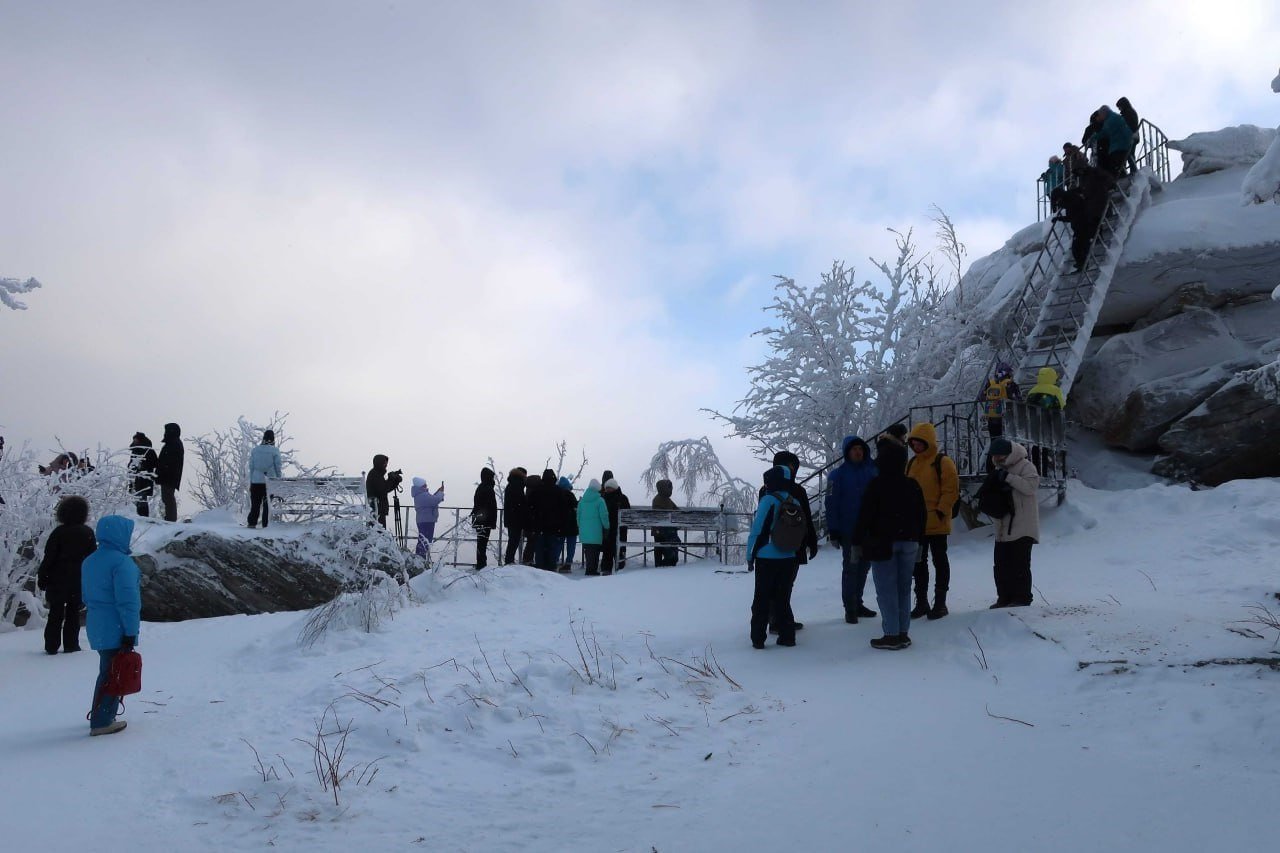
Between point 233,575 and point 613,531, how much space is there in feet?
19.4

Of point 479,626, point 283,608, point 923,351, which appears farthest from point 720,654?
point 923,351

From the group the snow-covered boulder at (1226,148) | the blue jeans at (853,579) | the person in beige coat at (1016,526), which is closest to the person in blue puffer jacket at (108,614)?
the blue jeans at (853,579)

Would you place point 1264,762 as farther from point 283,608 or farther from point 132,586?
point 283,608

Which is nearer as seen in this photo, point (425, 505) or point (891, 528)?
point (891, 528)

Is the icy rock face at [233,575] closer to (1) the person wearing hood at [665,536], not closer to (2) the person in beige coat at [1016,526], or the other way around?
(1) the person wearing hood at [665,536]

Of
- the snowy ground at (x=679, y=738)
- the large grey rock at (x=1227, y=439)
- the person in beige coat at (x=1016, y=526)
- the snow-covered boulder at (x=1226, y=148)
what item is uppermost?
Result: the snow-covered boulder at (x=1226, y=148)

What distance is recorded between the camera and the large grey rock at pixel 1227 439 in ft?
47.7

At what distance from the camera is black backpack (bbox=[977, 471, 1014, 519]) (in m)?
8.20

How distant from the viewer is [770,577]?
26.1ft

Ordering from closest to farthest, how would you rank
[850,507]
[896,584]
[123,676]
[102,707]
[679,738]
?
[679,738]
[123,676]
[102,707]
[896,584]
[850,507]

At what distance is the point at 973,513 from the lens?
14.3 metres

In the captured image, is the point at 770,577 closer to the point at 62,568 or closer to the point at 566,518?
the point at 62,568

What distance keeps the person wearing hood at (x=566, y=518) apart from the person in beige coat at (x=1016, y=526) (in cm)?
789

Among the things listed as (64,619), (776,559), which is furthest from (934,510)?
(64,619)
